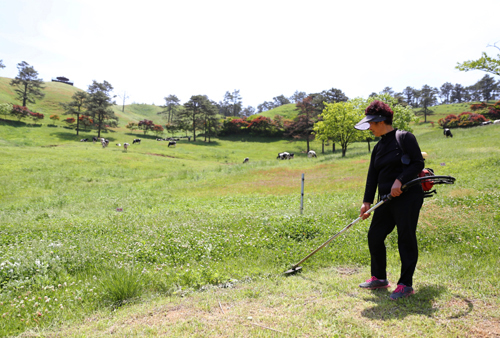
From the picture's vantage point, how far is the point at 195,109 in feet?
249

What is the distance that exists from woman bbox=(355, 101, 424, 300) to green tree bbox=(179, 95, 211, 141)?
73136 millimetres

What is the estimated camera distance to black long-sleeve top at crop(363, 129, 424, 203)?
13.3 feet

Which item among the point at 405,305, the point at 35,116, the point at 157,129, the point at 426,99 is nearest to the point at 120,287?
the point at 405,305

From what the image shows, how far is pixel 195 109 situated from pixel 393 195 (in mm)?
75674

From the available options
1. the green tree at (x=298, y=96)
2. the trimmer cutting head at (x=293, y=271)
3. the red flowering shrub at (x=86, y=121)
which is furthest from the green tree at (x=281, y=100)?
the trimmer cutting head at (x=293, y=271)

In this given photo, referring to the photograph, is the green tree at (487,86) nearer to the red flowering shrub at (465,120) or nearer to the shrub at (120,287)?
the red flowering shrub at (465,120)

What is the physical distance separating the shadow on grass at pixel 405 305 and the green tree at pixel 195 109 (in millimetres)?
73894

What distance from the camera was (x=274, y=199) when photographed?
14.5 m

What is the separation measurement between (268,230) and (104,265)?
13.9ft

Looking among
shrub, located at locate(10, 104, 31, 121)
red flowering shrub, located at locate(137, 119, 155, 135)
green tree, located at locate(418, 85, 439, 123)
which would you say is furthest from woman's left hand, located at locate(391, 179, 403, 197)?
green tree, located at locate(418, 85, 439, 123)

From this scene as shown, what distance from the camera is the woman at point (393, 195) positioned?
4.08 metres

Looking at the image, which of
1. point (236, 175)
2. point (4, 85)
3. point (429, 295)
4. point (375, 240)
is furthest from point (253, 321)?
point (4, 85)

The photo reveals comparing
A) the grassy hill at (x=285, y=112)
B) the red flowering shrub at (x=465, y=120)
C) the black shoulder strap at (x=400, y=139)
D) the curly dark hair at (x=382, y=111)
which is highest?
the grassy hill at (x=285, y=112)

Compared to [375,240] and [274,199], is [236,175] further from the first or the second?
[375,240]
